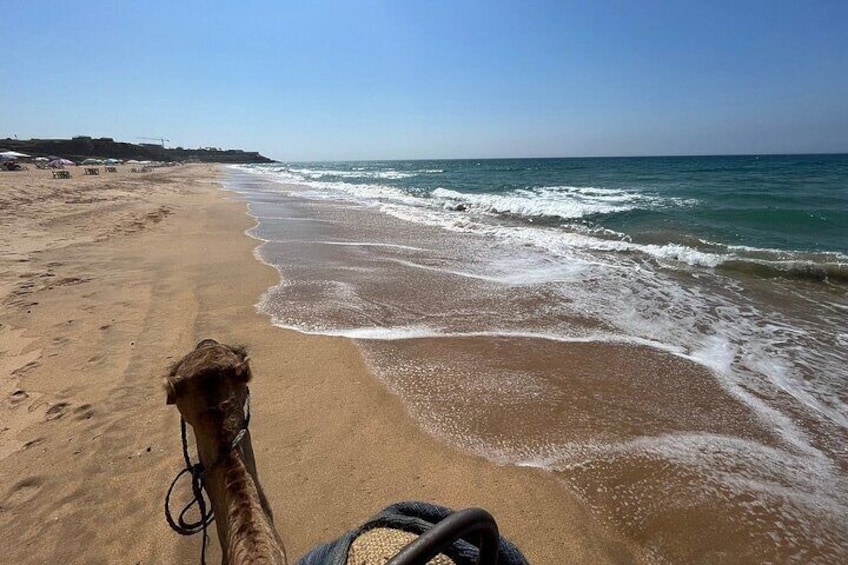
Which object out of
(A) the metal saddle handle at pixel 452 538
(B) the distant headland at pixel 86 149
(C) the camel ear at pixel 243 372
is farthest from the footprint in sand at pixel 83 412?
(B) the distant headland at pixel 86 149

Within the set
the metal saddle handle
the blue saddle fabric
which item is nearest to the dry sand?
the blue saddle fabric

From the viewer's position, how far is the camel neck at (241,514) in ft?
4.01

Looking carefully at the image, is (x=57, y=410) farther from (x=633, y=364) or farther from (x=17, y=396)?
(x=633, y=364)

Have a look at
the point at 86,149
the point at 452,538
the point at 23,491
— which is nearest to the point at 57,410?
the point at 23,491

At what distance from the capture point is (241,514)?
52.1 inches

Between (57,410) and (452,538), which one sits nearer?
(452,538)

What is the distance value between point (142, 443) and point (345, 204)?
18.2 m

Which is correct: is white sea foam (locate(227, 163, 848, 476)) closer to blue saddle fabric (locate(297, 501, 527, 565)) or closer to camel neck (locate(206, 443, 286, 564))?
blue saddle fabric (locate(297, 501, 527, 565))

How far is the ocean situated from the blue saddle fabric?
5.24 ft

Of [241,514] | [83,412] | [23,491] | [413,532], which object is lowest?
[23,491]

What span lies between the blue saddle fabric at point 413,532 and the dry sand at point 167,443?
1151 millimetres

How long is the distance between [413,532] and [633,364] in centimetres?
387

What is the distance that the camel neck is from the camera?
4.01 ft

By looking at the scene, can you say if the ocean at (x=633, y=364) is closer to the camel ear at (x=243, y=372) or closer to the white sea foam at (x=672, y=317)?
the white sea foam at (x=672, y=317)
